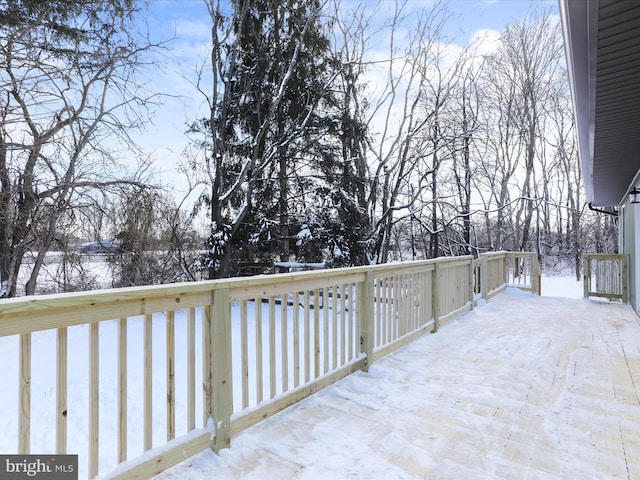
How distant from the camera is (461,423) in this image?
2.40m

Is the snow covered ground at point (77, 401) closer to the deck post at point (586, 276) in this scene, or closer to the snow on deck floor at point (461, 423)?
the snow on deck floor at point (461, 423)

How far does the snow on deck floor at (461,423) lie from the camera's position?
194 cm

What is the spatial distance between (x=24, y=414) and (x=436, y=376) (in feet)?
9.27

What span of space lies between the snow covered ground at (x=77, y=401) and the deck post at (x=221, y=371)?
11 centimetres

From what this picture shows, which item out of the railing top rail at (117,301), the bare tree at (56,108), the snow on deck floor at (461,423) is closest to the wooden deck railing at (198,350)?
the railing top rail at (117,301)

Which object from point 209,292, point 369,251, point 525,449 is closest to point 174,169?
point 369,251

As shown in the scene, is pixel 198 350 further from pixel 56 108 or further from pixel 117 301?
pixel 117 301

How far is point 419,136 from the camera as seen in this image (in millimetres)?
11055

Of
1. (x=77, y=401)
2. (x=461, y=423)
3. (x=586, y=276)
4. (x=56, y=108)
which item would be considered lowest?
(x=77, y=401)

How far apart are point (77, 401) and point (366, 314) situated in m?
3.18

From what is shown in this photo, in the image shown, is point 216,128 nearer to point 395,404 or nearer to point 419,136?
point 419,136

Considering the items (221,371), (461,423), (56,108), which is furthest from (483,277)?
(56,108)

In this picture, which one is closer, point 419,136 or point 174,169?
point 174,169

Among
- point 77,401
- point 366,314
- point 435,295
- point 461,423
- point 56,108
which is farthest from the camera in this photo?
point 56,108
